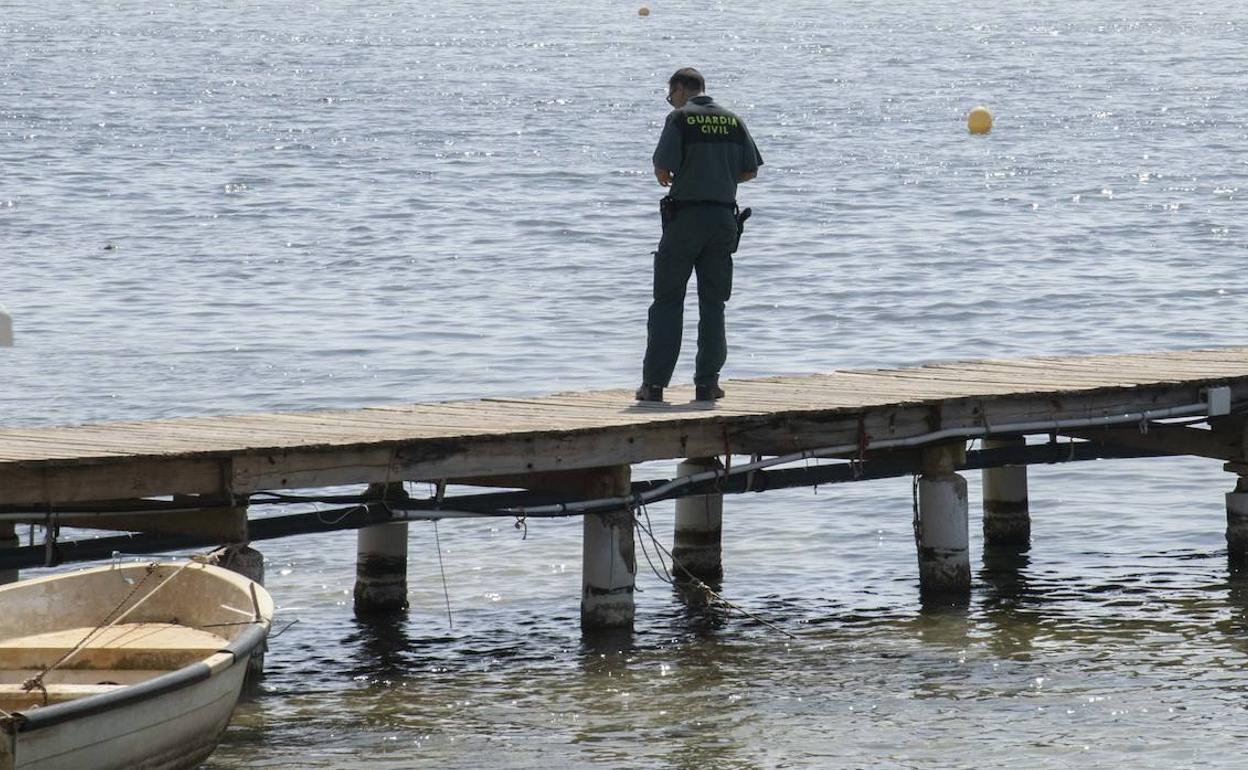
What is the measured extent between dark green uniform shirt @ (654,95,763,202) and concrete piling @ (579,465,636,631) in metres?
1.47

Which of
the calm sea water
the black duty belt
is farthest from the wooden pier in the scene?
the black duty belt

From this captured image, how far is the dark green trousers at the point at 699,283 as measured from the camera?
11.9m

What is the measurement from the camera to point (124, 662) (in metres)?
9.38

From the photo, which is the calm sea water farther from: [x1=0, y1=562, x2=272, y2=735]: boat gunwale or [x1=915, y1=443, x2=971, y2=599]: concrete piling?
[x1=0, y1=562, x2=272, y2=735]: boat gunwale

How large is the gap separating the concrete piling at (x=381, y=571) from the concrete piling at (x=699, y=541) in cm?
178

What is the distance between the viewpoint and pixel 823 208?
3541 centimetres

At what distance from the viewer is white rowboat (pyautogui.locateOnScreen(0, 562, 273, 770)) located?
822cm

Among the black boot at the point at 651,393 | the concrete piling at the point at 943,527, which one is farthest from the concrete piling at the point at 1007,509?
the black boot at the point at 651,393

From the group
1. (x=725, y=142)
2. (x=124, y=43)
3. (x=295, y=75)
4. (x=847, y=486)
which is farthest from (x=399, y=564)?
(x=124, y=43)

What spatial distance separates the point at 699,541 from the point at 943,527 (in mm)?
1577

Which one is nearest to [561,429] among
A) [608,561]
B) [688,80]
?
[608,561]

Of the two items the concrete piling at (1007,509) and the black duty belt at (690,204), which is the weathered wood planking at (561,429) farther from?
the black duty belt at (690,204)

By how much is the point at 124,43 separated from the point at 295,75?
1194cm

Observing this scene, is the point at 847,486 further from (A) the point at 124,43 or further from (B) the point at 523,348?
(A) the point at 124,43
